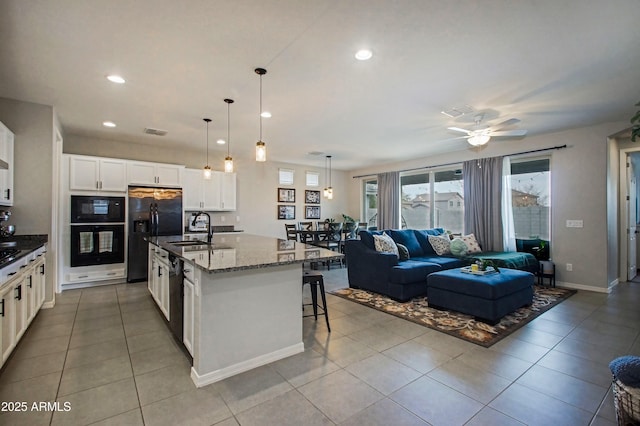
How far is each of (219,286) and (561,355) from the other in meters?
3.02

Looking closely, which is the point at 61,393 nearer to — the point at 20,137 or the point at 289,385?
the point at 289,385

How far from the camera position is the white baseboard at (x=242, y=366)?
216 cm

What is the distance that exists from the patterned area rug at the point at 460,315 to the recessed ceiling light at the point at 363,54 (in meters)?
2.84

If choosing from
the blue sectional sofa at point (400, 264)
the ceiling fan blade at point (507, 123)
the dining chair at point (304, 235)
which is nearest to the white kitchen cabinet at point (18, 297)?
the blue sectional sofa at point (400, 264)

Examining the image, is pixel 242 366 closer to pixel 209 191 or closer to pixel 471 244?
pixel 209 191

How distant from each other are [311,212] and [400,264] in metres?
4.55

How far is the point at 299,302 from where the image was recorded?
2643 mm

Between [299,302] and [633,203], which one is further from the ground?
[633,203]

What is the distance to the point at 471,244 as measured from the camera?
223 inches

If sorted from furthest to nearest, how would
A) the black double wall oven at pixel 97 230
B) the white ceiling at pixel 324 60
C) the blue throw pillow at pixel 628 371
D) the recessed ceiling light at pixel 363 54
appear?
the black double wall oven at pixel 97 230, the recessed ceiling light at pixel 363 54, the white ceiling at pixel 324 60, the blue throw pillow at pixel 628 371

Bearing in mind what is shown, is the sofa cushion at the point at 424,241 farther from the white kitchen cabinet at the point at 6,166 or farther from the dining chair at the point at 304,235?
the white kitchen cabinet at the point at 6,166

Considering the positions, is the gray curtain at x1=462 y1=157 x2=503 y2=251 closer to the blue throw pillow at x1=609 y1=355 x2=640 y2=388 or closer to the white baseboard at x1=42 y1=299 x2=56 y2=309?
the blue throw pillow at x1=609 y1=355 x2=640 y2=388

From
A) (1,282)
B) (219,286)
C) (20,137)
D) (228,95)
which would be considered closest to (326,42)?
(228,95)

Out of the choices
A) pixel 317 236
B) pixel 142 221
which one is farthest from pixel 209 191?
pixel 317 236
